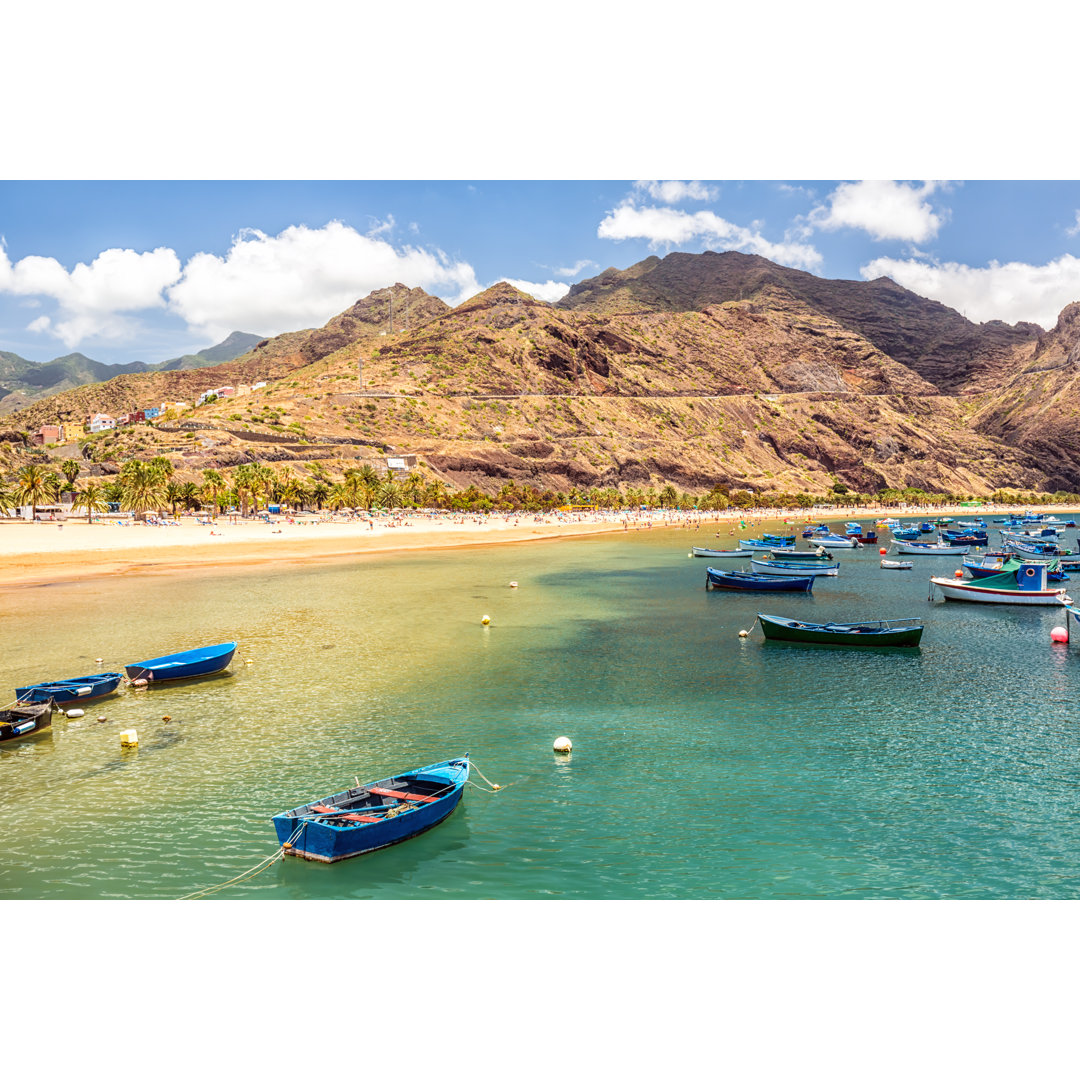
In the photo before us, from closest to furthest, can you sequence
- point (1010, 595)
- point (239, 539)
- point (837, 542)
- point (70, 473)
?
point (1010, 595)
point (239, 539)
point (837, 542)
point (70, 473)

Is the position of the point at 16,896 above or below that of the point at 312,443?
below

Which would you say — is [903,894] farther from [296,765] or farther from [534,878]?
[296,765]

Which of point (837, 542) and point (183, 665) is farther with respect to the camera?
point (837, 542)

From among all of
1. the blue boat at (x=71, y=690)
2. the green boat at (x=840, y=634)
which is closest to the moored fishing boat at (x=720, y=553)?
the green boat at (x=840, y=634)

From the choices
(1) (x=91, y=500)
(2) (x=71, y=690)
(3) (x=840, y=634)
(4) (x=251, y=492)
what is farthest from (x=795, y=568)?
(1) (x=91, y=500)

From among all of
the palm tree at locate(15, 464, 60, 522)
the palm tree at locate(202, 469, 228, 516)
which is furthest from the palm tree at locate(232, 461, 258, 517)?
the palm tree at locate(15, 464, 60, 522)

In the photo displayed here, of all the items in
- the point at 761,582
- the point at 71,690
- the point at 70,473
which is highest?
the point at 70,473

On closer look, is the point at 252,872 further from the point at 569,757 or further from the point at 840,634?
the point at 840,634

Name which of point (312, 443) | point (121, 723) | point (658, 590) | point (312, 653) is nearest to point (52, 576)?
point (312, 653)
